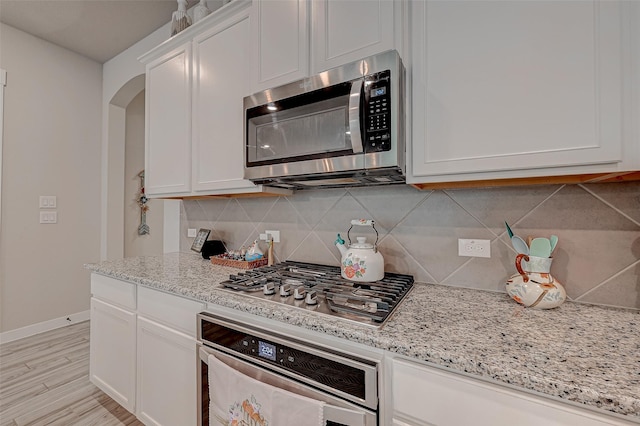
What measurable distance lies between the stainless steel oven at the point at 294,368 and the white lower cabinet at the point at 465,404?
0.26 feet

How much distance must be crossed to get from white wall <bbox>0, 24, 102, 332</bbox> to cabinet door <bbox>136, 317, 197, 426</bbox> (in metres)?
2.25

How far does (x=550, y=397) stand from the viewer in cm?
59

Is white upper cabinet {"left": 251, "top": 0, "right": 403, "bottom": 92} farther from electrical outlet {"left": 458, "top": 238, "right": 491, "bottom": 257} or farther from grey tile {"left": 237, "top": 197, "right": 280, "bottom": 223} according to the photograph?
electrical outlet {"left": 458, "top": 238, "right": 491, "bottom": 257}

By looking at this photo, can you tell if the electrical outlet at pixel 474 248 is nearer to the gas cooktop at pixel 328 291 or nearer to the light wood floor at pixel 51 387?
the gas cooktop at pixel 328 291

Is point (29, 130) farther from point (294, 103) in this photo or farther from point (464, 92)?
point (464, 92)

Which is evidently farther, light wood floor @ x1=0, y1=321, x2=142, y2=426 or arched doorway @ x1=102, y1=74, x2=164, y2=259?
arched doorway @ x1=102, y1=74, x2=164, y2=259

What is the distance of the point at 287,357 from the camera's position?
0.92 m

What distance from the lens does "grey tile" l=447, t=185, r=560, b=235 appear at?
1113 mm

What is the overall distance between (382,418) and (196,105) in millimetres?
1861

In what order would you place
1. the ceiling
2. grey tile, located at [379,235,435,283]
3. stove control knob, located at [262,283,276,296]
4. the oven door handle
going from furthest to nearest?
the ceiling < grey tile, located at [379,235,435,283] < stove control knob, located at [262,283,276,296] < the oven door handle

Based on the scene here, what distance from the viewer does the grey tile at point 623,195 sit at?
968mm

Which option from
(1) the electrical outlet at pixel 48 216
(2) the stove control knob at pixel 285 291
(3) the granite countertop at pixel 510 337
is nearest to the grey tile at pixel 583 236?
(3) the granite countertop at pixel 510 337

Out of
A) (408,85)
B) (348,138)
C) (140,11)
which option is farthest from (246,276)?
(140,11)

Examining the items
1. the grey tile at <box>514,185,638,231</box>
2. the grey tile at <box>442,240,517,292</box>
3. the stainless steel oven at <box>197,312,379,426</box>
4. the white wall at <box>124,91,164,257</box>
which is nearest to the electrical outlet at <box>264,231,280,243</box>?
the stainless steel oven at <box>197,312,379,426</box>
